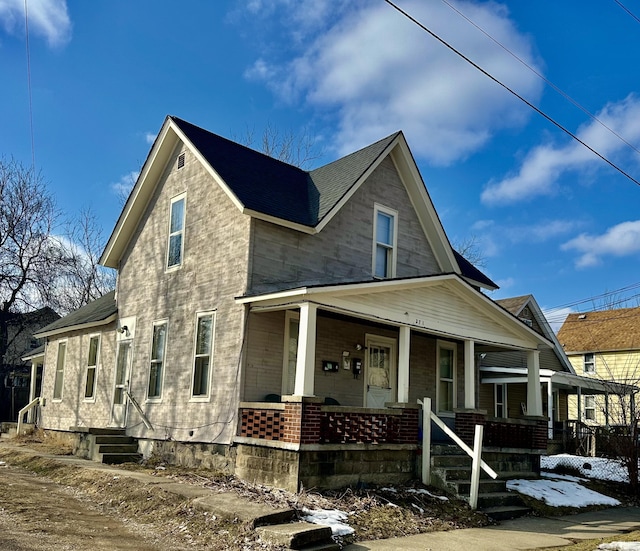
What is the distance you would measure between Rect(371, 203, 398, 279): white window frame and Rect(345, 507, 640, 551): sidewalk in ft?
21.1

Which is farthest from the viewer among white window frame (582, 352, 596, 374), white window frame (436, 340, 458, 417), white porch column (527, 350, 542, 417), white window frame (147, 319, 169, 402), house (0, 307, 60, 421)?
white window frame (582, 352, 596, 374)

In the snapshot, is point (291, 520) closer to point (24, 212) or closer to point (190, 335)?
point (190, 335)

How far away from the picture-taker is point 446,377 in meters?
17.1

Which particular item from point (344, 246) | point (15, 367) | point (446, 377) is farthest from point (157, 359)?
point (15, 367)

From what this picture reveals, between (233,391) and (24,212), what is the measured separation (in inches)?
813

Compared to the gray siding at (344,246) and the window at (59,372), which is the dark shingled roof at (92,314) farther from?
the gray siding at (344,246)

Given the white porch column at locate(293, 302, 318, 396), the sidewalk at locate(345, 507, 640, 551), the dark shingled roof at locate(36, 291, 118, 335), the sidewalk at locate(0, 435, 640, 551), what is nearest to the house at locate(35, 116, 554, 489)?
the white porch column at locate(293, 302, 318, 396)

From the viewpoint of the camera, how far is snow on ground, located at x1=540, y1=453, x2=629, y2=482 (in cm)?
1619

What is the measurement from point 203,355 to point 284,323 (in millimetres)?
1860

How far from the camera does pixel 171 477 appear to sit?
11.8 m

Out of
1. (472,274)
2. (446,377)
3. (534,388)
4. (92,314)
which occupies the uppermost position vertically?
(472,274)

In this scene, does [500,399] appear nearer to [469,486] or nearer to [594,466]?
[594,466]

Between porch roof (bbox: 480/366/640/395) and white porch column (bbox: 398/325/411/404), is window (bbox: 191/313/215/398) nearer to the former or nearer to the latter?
white porch column (bbox: 398/325/411/404)

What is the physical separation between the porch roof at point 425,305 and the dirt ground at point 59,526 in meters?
4.43
